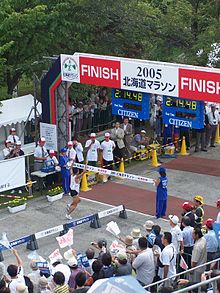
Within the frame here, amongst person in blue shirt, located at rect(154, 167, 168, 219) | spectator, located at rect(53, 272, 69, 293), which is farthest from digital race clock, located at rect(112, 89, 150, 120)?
spectator, located at rect(53, 272, 69, 293)

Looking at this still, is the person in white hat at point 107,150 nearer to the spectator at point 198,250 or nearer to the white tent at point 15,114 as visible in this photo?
the white tent at point 15,114

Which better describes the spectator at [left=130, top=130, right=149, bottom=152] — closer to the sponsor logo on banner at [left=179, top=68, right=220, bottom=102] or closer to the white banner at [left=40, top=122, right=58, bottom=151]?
the white banner at [left=40, top=122, right=58, bottom=151]

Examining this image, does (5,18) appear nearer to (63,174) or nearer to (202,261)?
(63,174)

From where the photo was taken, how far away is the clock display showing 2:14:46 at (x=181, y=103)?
1833 centimetres

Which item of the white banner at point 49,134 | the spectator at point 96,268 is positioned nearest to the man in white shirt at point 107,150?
the white banner at point 49,134

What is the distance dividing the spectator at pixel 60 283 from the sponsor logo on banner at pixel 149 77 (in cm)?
900

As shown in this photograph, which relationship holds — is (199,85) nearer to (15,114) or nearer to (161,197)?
(161,197)

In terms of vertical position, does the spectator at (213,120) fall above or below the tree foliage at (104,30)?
below

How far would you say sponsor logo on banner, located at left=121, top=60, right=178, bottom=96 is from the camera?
17781 mm

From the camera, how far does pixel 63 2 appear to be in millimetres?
24188

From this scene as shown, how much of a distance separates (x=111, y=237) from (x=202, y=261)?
15.2 feet

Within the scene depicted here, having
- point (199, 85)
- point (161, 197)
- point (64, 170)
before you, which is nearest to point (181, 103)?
point (199, 85)

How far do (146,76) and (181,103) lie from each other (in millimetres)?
1314

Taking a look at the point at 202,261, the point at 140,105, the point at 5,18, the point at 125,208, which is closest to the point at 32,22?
the point at 5,18
